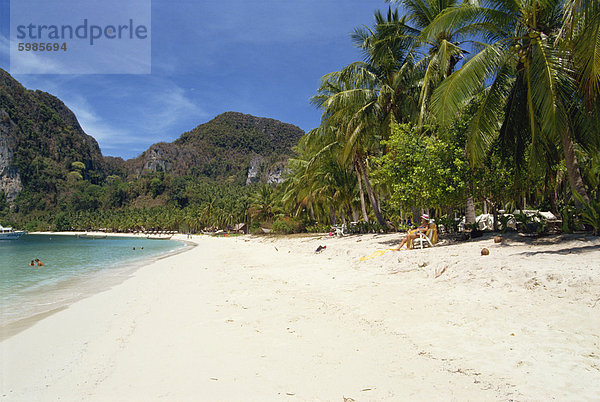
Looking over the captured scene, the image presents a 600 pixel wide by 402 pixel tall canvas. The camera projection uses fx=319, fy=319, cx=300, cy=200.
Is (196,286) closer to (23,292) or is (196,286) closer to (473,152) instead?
(23,292)

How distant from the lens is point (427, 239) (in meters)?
9.98

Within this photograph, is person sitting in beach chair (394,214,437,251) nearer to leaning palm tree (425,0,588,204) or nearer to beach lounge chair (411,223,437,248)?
beach lounge chair (411,223,437,248)

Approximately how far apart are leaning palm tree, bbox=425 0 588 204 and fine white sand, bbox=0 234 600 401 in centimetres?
299

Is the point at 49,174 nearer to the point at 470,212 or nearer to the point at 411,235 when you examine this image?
the point at 411,235

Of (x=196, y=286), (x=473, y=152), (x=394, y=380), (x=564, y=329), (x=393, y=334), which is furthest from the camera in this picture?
(x=473, y=152)

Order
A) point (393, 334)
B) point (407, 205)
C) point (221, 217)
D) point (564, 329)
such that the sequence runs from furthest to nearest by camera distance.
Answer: point (221, 217)
point (407, 205)
point (393, 334)
point (564, 329)

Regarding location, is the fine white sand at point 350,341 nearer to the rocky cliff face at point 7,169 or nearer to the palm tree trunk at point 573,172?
the palm tree trunk at point 573,172

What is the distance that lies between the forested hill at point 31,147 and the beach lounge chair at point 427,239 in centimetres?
19437

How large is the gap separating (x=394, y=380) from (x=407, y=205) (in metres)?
10.3

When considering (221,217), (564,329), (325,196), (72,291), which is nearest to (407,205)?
(564,329)

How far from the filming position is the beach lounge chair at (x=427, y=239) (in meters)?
10.0

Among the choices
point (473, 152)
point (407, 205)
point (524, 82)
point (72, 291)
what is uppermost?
point (524, 82)

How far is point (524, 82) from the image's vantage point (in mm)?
8711

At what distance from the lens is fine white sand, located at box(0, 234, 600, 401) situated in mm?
2730
